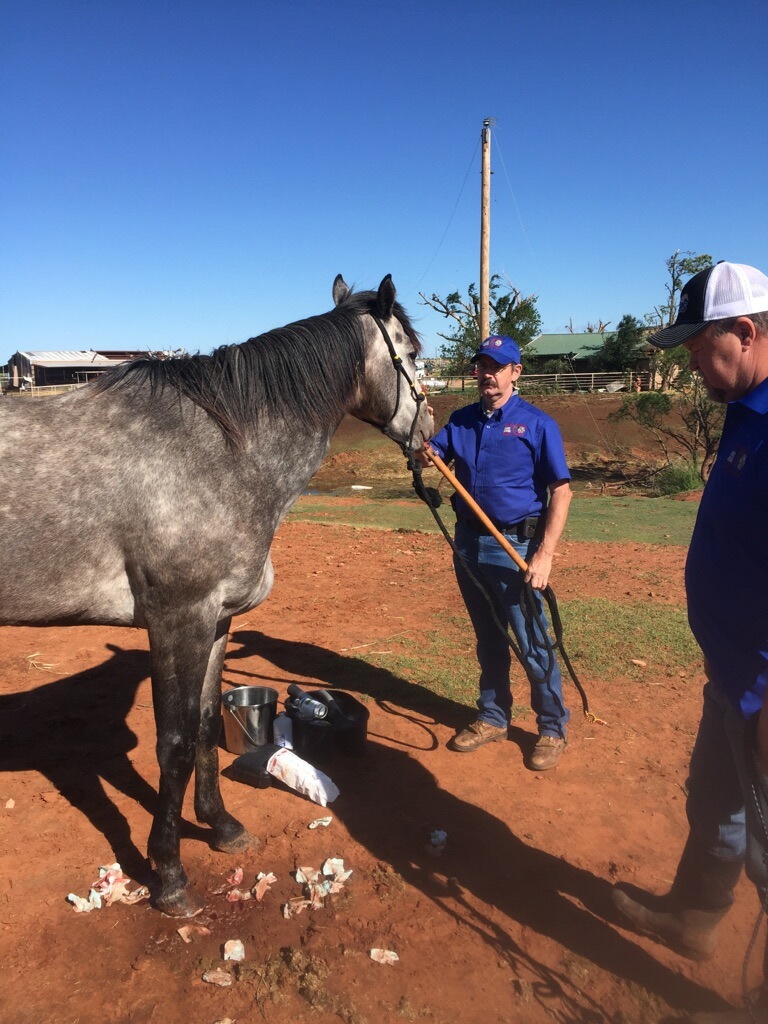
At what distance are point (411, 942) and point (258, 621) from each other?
3.98 m

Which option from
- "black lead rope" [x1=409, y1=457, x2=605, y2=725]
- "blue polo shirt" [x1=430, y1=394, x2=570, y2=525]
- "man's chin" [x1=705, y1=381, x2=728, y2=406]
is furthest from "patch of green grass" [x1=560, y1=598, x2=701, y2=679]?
"man's chin" [x1=705, y1=381, x2=728, y2=406]

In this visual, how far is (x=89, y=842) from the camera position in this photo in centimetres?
330

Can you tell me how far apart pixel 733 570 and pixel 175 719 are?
91.6 inches

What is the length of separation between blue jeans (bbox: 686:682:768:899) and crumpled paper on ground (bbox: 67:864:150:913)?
2.37m

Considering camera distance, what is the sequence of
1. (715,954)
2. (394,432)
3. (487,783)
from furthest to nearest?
(487,783), (394,432), (715,954)

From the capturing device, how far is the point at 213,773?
3396mm

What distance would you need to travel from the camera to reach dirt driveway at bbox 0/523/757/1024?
96.0 inches

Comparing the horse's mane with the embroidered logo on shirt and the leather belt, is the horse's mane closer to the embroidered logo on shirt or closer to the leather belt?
→ the leather belt

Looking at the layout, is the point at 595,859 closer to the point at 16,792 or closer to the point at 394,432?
the point at 394,432

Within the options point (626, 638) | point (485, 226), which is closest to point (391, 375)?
point (626, 638)

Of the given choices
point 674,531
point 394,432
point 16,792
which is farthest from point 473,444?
point 674,531

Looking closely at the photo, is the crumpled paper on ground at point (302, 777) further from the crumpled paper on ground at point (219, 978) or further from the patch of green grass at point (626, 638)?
the patch of green grass at point (626, 638)

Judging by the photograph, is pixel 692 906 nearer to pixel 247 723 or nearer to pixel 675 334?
pixel 675 334

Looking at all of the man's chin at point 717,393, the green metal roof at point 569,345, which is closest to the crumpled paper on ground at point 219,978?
the man's chin at point 717,393
